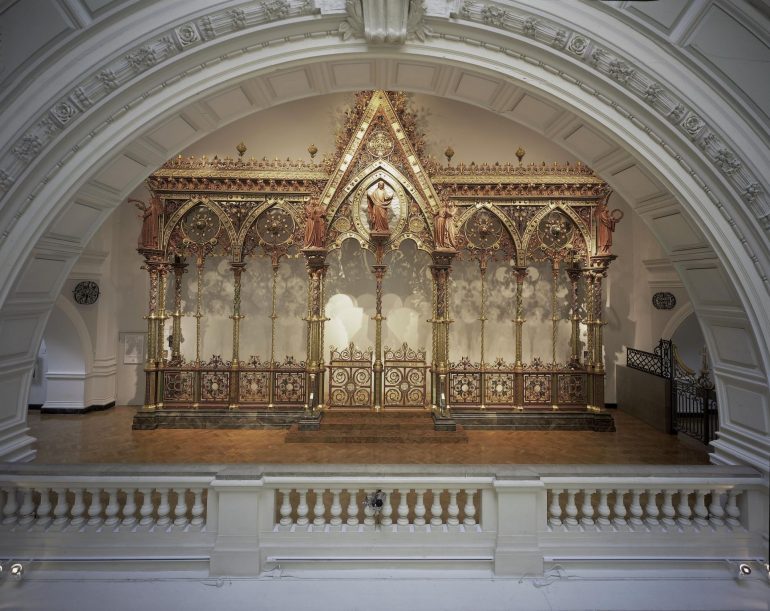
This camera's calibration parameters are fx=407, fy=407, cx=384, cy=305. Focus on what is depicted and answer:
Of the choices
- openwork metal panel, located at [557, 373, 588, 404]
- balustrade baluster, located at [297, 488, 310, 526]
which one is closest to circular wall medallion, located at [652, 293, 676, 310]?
openwork metal panel, located at [557, 373, 588, 404]

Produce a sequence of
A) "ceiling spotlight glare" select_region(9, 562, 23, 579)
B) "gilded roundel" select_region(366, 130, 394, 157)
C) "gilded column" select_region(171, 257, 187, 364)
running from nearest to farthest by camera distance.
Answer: "ceiling spotlight glare" select_region(9, 562, 23, 579), "gilded roundel" select_region(366, 130, 394, 157), "gilded column" select_region(171, 257, 187, 364)

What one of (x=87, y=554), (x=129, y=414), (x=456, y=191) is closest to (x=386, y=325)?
(x=456, y=191)

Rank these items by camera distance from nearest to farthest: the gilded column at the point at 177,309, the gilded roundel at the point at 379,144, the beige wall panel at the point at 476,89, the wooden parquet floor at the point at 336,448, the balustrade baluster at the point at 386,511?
the balustrade baluster at the point at 386,511
the beige wall panel at the point at 476,89
the wooden parquet floor at the point at 336,448
the gilded roundel at the point at 379,144
the gilded column at the point at 177,309

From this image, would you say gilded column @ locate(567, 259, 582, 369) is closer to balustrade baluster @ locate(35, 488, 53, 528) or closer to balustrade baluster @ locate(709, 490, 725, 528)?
balustrade baluster @ locate(709, 490, 725, 528)

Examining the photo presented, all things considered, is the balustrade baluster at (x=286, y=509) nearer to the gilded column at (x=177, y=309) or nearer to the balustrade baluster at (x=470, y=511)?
the balustrade baluster at (x=470, y=511)

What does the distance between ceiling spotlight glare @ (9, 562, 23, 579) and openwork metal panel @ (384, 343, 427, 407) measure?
17.8 ft

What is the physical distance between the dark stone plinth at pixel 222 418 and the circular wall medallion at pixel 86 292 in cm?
295

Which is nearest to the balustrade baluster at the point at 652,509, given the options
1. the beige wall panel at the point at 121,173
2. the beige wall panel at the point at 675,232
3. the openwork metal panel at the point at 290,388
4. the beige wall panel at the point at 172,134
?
the beige wall panel at the point at 675,232

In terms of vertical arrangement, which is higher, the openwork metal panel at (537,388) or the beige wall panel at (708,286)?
the beige wall panel at (708,286)

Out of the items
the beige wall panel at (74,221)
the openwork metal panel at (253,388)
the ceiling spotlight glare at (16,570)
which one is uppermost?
the beige wall panel at (74,221)

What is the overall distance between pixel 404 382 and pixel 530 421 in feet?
8.49

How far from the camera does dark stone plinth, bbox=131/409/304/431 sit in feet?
25.7

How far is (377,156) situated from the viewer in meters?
7.74

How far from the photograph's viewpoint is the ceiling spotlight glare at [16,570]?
341 cm
